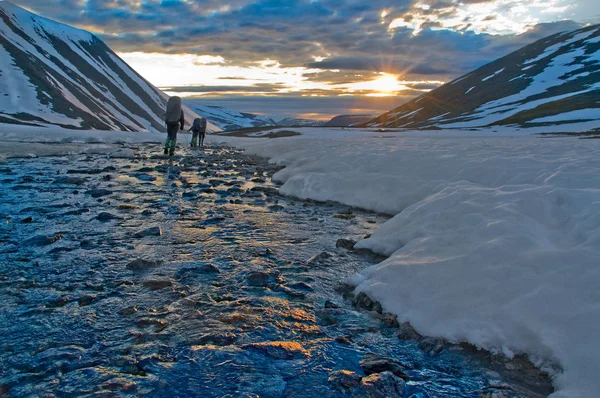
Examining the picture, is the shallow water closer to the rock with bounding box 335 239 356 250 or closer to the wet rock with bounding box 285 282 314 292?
the wet rock with bounding box 285 282 314 292

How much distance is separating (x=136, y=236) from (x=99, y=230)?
895 millimetres

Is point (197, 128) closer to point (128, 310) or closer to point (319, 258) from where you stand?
point (319, 258)

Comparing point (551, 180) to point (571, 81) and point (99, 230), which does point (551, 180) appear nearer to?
point (99, 230)

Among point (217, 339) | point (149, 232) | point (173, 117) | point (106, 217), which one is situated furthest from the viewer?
point (173, 117)

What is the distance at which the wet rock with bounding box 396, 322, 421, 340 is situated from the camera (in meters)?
4.61

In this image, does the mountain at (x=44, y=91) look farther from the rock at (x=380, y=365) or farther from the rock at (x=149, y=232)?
the rock at (x=380, y=365)

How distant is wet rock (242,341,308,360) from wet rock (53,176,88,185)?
38.5ft

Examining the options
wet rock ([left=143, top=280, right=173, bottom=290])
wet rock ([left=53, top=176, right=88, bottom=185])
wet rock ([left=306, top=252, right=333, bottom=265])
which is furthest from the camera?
wet rock ([left=53, top=176, right=88, bottom=185])

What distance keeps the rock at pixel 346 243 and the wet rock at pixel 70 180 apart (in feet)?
32.6

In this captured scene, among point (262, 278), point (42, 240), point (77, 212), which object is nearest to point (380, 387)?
point (262, 278)

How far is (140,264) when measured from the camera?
6273 millimetres

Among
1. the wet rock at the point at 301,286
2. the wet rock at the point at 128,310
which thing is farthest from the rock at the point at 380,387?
the wet rock at the point at 128,310

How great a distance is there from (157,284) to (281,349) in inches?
89.0

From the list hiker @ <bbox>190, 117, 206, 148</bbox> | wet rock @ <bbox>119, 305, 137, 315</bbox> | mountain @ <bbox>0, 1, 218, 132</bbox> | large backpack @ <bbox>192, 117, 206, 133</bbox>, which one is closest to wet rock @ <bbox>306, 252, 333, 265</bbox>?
wet rock @ <bbox>119, 305, 137, 315</bbox>
